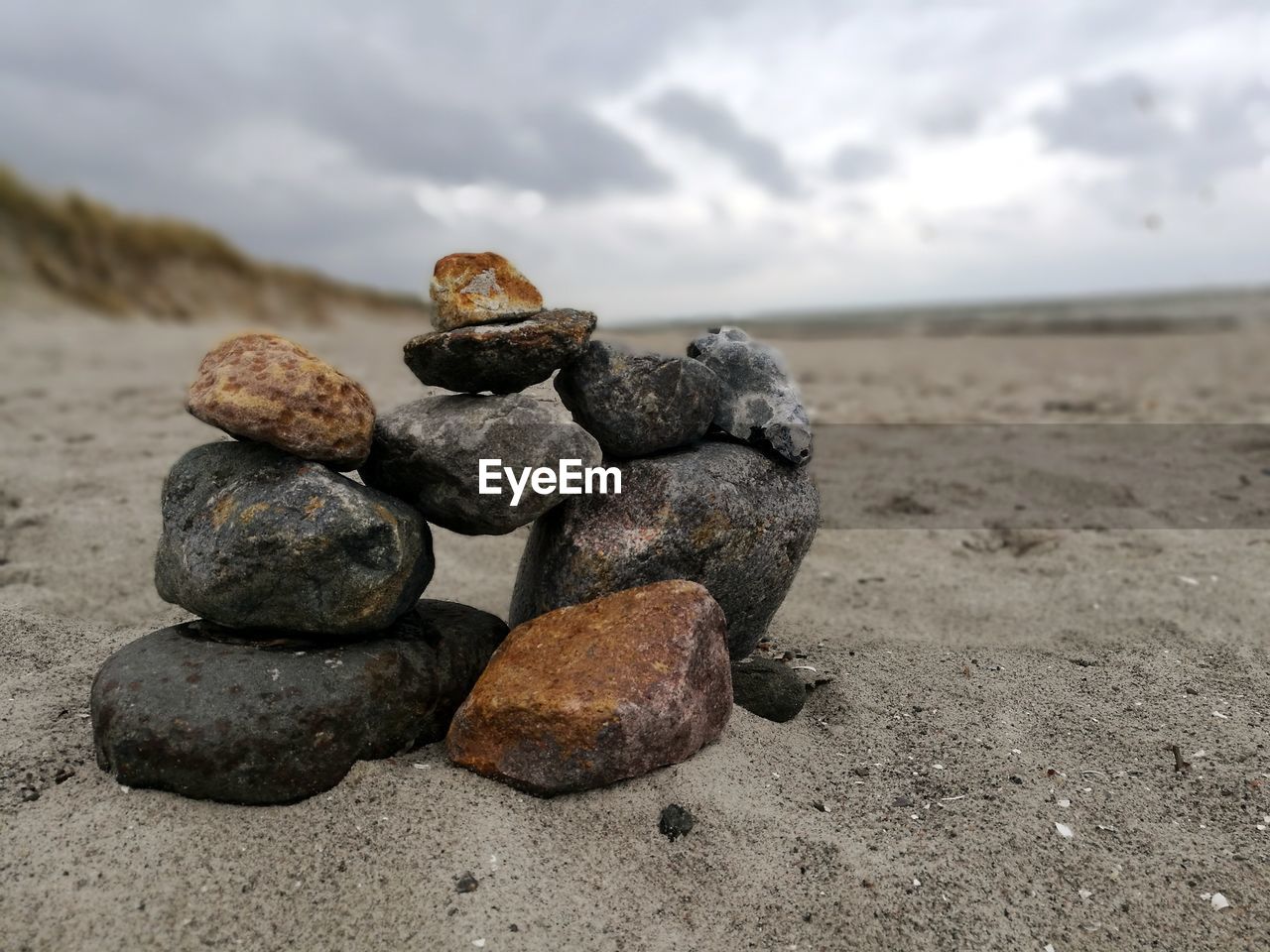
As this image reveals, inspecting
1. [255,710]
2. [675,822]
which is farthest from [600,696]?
[255,710]

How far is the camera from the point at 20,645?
12.9 feet

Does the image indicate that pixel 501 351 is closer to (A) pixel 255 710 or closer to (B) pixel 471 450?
(B) pixel 471 450

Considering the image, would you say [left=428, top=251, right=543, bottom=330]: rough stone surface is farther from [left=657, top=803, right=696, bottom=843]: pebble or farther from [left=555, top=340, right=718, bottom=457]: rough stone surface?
[left=657, top=803, right=696, bottom=843]: pebble

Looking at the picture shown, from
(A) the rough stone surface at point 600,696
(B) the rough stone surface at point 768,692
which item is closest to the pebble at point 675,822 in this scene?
(A) the rough stone surface at point 600,696

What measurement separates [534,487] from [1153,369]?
13.6 metres

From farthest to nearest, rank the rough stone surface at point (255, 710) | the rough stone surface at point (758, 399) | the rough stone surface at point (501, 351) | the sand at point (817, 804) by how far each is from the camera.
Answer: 1. the rough stone surface at point (758, 399)
2. the rough stone surface at point (501, 351)
3. the rough stone surface at point (255, 710)
4. the sand at point (817, 804)

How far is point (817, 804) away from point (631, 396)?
1.57 meters

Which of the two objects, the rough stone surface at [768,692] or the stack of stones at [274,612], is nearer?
the stack of stones at [274,612]

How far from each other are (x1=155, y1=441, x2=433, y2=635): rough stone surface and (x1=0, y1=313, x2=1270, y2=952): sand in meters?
0.57

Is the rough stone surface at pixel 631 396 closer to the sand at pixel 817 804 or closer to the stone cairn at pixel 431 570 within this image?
the stone cairn at pixel 431 570

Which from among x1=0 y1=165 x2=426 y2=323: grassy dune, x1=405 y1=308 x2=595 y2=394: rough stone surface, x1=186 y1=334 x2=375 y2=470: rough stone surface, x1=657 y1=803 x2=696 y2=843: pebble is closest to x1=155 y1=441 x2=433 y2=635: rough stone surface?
x1=186 y1=334 x2=375 y2=470: rough stone surface

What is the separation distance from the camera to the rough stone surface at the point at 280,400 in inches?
118

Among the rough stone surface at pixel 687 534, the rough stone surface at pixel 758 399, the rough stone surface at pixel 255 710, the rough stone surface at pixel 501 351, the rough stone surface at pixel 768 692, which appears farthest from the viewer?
the rough stone surface at pixel 758 399

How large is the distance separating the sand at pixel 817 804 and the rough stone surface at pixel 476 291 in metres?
1.54
